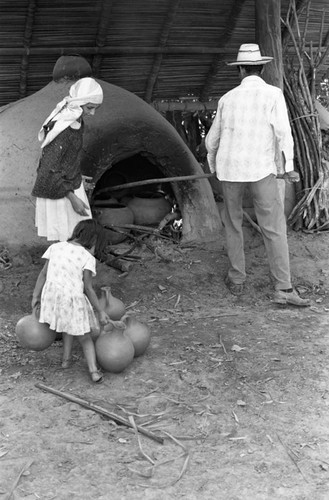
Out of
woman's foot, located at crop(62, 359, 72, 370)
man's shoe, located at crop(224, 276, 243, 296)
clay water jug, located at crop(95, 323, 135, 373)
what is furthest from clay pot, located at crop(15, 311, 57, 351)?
man's shoe, located at crop(224, 276, 243, 296)

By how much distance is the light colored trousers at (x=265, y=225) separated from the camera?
4.97 meters

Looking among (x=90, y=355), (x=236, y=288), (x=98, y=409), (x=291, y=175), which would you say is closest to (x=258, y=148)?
(x=291, y=175)

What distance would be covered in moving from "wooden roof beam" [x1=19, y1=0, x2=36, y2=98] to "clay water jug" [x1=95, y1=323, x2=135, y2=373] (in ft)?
10.1

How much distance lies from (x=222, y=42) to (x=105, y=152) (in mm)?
2039

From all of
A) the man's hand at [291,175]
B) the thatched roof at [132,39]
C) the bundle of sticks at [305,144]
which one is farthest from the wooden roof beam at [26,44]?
the man's hand at [291,175]

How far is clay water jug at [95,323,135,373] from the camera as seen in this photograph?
147 inches

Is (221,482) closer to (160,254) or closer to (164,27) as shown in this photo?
(160,254)

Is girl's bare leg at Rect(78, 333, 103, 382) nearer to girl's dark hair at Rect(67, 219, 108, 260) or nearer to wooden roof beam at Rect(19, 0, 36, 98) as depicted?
girl's dark hair at Rect(67, 219, 108, 260)

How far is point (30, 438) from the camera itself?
321cm

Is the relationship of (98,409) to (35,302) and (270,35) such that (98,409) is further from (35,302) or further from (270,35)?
(270,35)

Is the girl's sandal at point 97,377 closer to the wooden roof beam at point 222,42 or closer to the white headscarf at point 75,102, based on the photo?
the white headscarf at point 75,102

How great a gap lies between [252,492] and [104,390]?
1154 mm

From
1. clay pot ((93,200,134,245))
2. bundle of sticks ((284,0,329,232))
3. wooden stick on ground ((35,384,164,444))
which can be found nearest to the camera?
wooden stick on ground ((35,384,164,444))

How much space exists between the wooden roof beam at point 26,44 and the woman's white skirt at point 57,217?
202cm
